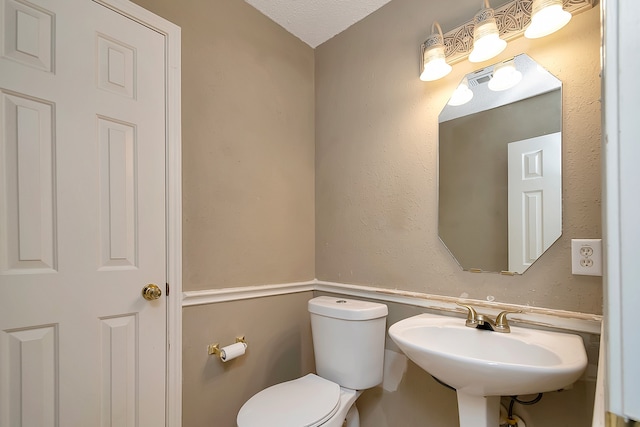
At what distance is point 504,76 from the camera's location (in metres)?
1.21

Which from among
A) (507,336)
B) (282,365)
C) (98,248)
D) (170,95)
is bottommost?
(282,365)

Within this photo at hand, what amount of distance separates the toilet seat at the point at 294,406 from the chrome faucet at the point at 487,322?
0.62 m

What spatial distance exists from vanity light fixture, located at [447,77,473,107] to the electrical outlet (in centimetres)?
68

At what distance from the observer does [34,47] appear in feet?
3.27

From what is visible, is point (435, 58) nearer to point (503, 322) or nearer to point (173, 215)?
point (503, 322)

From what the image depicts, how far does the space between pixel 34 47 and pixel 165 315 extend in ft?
3.38

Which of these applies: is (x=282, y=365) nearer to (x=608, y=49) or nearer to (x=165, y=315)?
(x=165, y=315)

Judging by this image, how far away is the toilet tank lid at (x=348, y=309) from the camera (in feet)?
4.48

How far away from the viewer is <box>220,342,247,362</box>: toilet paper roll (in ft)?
4.50

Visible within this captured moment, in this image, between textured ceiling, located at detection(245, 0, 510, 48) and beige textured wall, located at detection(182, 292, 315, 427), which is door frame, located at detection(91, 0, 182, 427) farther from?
textured ceiling, located at detection(245, 0, 510, 48)

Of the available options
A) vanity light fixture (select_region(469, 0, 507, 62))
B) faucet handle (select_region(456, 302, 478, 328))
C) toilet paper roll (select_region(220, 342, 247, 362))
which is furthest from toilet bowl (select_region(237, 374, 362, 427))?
vanity light fixture (select_region(469, 0, 507, 62))

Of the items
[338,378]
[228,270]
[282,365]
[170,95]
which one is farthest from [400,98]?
[282,365]

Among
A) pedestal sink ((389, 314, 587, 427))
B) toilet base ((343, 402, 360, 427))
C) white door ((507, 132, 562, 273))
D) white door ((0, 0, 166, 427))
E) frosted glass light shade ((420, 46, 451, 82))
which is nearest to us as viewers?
pedestal sink ((389, 314, 587, 427))

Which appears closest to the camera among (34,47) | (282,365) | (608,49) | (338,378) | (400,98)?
(608,49)
